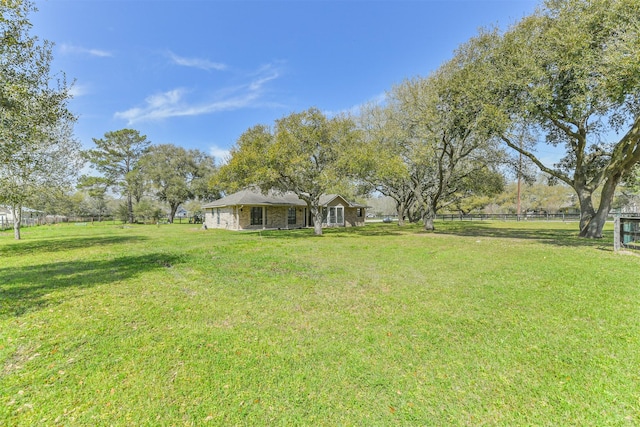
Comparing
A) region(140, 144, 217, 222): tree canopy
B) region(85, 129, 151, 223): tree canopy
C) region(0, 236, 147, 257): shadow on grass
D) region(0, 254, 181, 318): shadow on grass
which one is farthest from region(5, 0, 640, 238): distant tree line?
region(85, 129, 151, 223): tree canopy

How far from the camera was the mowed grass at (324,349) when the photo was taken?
2.47 meters

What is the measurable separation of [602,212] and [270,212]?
1990cm

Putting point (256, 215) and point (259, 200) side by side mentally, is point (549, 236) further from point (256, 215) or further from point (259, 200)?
point (256, 215)

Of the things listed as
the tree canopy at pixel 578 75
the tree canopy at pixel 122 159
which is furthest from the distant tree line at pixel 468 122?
the tree canopy at pixel 122 159

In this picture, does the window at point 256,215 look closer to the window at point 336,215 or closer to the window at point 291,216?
the window at point 291,216

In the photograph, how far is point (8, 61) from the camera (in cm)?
845

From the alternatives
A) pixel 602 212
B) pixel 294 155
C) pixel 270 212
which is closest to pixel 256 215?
pixel 270 212

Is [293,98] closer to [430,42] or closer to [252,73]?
[252,73]

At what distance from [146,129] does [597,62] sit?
47247 millimetres

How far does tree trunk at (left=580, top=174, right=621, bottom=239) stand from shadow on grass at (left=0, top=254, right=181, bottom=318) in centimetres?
1749

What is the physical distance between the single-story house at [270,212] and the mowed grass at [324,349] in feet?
48.4

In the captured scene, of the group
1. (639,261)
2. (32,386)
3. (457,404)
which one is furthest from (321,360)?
(639,261)

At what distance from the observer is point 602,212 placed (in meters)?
12.5

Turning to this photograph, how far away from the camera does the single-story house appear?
22.4 meters
